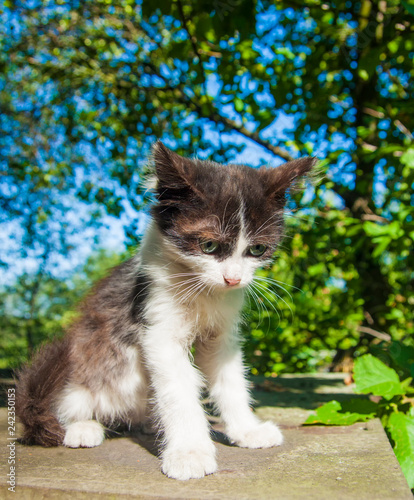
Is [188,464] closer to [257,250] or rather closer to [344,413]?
[257,250]

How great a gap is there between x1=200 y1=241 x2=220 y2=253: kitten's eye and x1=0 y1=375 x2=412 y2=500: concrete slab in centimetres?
93

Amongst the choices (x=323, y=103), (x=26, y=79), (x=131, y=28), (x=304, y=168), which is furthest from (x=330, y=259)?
(x=26, y=79)

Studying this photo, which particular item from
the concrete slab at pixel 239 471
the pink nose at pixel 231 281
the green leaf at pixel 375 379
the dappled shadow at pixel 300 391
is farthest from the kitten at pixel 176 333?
the dappled shadow at pixel 300 391

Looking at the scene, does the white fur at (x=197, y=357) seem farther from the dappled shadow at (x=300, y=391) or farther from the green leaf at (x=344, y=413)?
the dappled shadow at (x=300, y=391)

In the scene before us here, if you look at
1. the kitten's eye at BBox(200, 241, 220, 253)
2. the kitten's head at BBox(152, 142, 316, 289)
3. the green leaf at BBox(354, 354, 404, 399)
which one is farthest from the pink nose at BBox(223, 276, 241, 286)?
the green leaf at BBox(354, 354, 404, 399)

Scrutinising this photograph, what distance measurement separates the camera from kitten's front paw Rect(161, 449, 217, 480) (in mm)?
1755

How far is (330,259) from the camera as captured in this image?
4273mm

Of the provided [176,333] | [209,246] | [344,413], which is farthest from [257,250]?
[344,413]

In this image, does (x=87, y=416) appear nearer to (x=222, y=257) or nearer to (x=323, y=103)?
(x=222, y=257)

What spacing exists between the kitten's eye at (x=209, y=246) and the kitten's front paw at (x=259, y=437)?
96 cm

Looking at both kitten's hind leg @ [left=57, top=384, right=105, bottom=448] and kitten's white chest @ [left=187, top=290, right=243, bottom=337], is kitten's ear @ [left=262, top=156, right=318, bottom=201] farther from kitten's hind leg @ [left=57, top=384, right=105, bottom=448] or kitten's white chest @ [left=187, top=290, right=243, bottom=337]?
kitten's hind leg @ [left=57, top=384, right=105, bottom=448]

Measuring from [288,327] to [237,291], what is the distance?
9.23ft

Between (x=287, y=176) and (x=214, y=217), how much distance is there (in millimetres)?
478

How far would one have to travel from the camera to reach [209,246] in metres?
2.07
